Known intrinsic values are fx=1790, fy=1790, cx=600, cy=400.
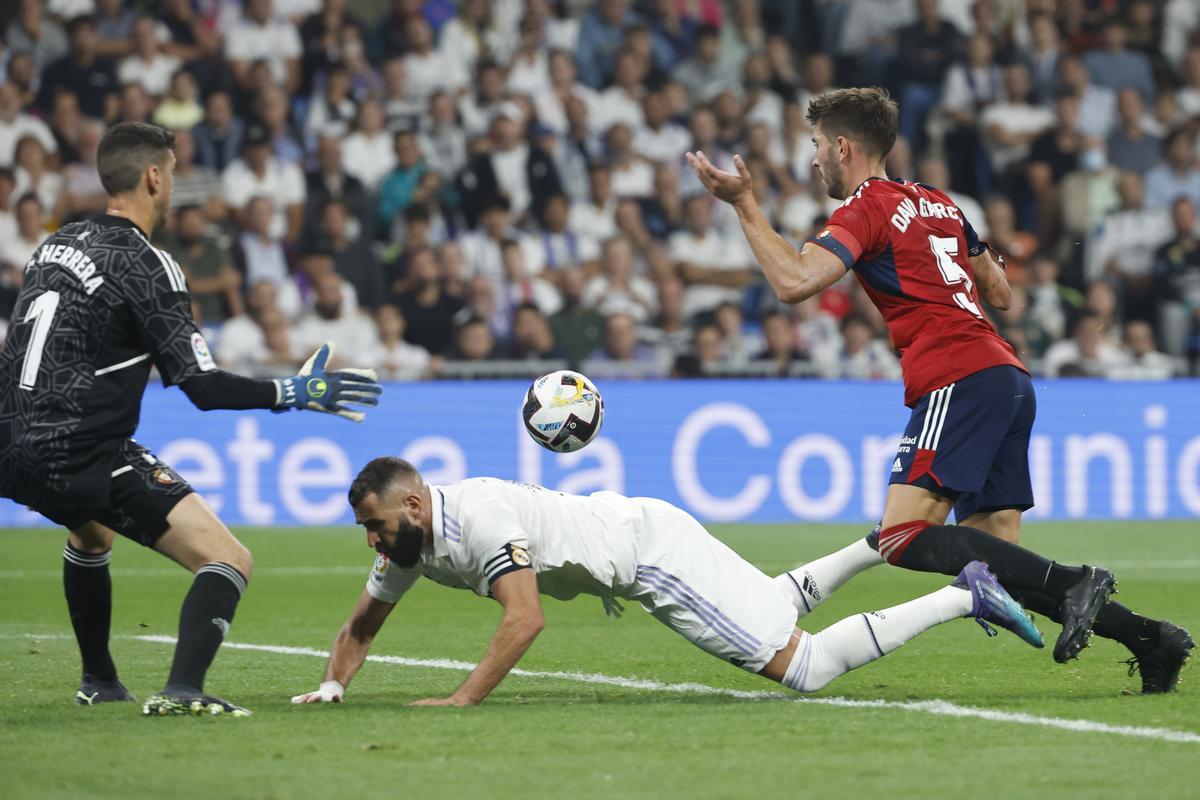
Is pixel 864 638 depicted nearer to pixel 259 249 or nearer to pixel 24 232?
pixel 259 249

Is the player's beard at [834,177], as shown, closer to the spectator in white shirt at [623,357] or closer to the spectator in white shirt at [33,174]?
the spectator in white shirt at [623,357]

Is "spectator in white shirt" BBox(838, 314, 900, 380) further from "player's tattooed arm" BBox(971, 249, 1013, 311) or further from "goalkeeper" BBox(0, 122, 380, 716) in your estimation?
"goalkeeper" BBox(0, 122, 380, 716)

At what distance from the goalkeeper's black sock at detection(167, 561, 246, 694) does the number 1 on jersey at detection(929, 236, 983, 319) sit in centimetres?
290

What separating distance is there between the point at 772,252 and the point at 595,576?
131cm

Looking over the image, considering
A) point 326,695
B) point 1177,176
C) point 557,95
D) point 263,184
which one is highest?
point 557,95

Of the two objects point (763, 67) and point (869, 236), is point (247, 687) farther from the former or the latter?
point (763, 67)

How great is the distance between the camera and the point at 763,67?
19531 millimetres

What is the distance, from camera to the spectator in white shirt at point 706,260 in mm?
17750

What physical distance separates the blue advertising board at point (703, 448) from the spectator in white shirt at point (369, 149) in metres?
3.35

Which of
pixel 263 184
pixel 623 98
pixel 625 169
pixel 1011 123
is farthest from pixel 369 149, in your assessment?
pixel 1011 123

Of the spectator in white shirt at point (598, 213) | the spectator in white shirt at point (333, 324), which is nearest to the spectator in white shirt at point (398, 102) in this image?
the spectator in white shirt at point (598, 213)

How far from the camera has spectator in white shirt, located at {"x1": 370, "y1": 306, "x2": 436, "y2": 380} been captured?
52.9ft

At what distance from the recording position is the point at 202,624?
605 centimetres

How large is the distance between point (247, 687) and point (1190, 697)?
3.57 meters
